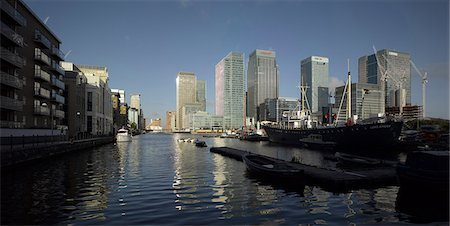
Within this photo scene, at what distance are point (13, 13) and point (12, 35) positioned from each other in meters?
3.99

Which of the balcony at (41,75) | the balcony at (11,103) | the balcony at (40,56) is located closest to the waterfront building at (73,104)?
the balcony at (41,75)

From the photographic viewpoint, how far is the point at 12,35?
5325cm

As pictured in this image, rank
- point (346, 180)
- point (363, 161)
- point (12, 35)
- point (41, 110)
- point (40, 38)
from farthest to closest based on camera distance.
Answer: point (40, 38), point (41, 110), point (12, 35), point (363, 161), point (346, 180)

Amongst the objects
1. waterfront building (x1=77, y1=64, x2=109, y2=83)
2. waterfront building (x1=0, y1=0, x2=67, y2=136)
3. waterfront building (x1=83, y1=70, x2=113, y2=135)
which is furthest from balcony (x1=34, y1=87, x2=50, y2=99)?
waterfront building (x1=77, y1=64, x2=109, y2=83)

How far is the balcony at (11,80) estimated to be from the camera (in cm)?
5084

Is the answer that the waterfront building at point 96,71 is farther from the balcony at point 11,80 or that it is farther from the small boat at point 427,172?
the small boat at point 427,172

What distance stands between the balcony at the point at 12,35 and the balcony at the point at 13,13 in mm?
2318

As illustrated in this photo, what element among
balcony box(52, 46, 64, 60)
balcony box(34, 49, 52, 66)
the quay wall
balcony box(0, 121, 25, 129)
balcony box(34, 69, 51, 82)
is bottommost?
the quay wall

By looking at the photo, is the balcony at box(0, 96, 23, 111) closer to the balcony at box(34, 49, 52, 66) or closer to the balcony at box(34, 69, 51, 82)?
the balcony at box(34, 69, 51, 82)

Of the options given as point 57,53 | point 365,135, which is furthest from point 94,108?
point 365,135

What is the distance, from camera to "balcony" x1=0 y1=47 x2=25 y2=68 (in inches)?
2000

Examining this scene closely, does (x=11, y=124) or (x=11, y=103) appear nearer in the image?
(x=11, y=103)

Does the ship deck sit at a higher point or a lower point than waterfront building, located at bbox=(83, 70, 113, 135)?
lower

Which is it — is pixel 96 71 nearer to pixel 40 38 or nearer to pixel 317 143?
pixel 40 38
